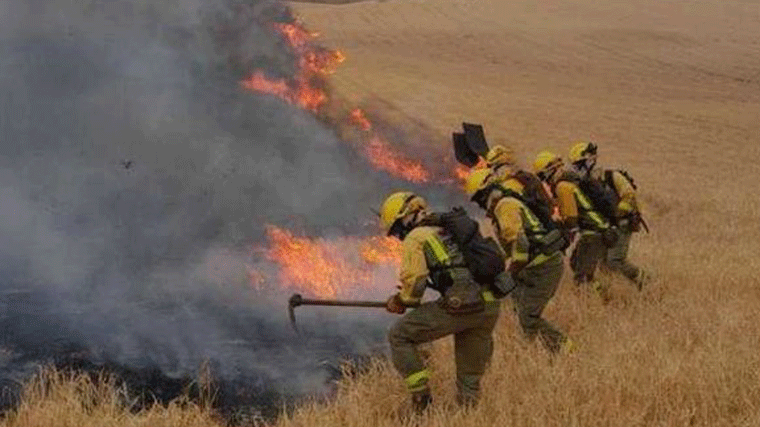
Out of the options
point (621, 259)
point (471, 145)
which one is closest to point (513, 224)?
point (621, 259)

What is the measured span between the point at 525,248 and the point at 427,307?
68.2 inches

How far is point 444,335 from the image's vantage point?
6.83 m

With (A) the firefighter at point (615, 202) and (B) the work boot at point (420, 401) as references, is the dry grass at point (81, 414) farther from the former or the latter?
(A) the firefighter at point (615, 202)

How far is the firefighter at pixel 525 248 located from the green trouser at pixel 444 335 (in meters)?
1.38

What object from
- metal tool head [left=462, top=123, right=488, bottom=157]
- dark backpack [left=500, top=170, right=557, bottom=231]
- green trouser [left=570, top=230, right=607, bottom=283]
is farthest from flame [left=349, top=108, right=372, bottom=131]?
dark backpack [left=500, top=170, right=557, bottom=231]

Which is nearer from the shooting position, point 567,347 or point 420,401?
point 420,401

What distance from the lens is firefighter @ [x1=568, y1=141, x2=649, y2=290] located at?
33.9 feet

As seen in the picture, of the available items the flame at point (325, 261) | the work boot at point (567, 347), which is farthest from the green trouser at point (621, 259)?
the flame at point (325, 261)

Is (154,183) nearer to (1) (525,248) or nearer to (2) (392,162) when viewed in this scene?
(2) (392,162)

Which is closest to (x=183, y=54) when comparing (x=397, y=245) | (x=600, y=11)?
(x=397, y=245)

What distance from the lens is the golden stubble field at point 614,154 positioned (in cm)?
645

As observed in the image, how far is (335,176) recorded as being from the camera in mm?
16500

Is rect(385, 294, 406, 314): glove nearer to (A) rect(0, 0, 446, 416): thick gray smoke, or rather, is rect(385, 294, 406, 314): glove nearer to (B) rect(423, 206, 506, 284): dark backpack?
(B) rect(423, 206, 506, 284): dark backpack

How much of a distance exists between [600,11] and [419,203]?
197ft
